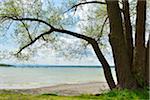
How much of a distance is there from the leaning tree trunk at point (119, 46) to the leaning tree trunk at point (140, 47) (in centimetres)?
20

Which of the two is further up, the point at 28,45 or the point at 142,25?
the point at 142,25

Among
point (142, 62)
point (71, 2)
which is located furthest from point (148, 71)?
point (71, 2)

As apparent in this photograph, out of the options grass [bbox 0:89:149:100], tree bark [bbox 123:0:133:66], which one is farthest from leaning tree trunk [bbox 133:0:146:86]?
grass [bbox 0:89:149:100]

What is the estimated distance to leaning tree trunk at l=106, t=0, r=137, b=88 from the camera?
32.4ft

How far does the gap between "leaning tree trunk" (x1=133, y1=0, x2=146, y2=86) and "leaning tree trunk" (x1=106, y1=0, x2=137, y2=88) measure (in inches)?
7.9

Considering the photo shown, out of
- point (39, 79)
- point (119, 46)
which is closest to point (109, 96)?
point (119, 46)

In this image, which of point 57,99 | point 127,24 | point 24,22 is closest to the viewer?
point 57,99

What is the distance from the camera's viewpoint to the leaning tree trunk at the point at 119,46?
988 centimetres

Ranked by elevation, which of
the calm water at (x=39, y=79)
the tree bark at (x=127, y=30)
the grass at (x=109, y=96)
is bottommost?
the calm water at (x=39, y=79)

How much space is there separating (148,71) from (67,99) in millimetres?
2627

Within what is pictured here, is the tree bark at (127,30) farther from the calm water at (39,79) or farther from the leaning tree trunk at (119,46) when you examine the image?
the calm water at (39,79)

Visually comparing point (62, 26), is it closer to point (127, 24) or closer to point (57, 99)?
point (127, 24)

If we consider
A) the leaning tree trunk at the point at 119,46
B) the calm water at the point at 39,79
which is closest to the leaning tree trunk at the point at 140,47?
the leaning tree trunk at the point at 119,46

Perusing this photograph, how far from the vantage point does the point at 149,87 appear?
965cm
